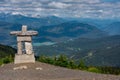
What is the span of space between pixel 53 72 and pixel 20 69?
5.04 meters

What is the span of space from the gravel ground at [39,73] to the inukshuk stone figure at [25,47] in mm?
1474

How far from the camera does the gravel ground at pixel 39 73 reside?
125 ft

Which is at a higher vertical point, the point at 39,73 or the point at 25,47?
the point at 25,47

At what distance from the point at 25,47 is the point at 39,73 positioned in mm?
11055

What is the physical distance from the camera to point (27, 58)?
52125mm

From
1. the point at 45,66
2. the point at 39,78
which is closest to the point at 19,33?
the point at 45,66

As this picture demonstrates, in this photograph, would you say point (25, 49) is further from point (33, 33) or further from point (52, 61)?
point (52, 61)

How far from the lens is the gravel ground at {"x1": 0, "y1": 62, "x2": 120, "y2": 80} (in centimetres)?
3822

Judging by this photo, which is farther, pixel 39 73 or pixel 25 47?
pixel 25 47

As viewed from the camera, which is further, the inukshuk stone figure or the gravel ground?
the inukshuk stone figure

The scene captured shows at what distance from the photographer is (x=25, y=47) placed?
173 ft

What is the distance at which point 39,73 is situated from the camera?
42344 mm

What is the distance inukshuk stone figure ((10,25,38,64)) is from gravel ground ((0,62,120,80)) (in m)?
1.47

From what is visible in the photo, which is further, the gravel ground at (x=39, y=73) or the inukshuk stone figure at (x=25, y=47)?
the inukshuk stone figure at (x=25, y=47)
